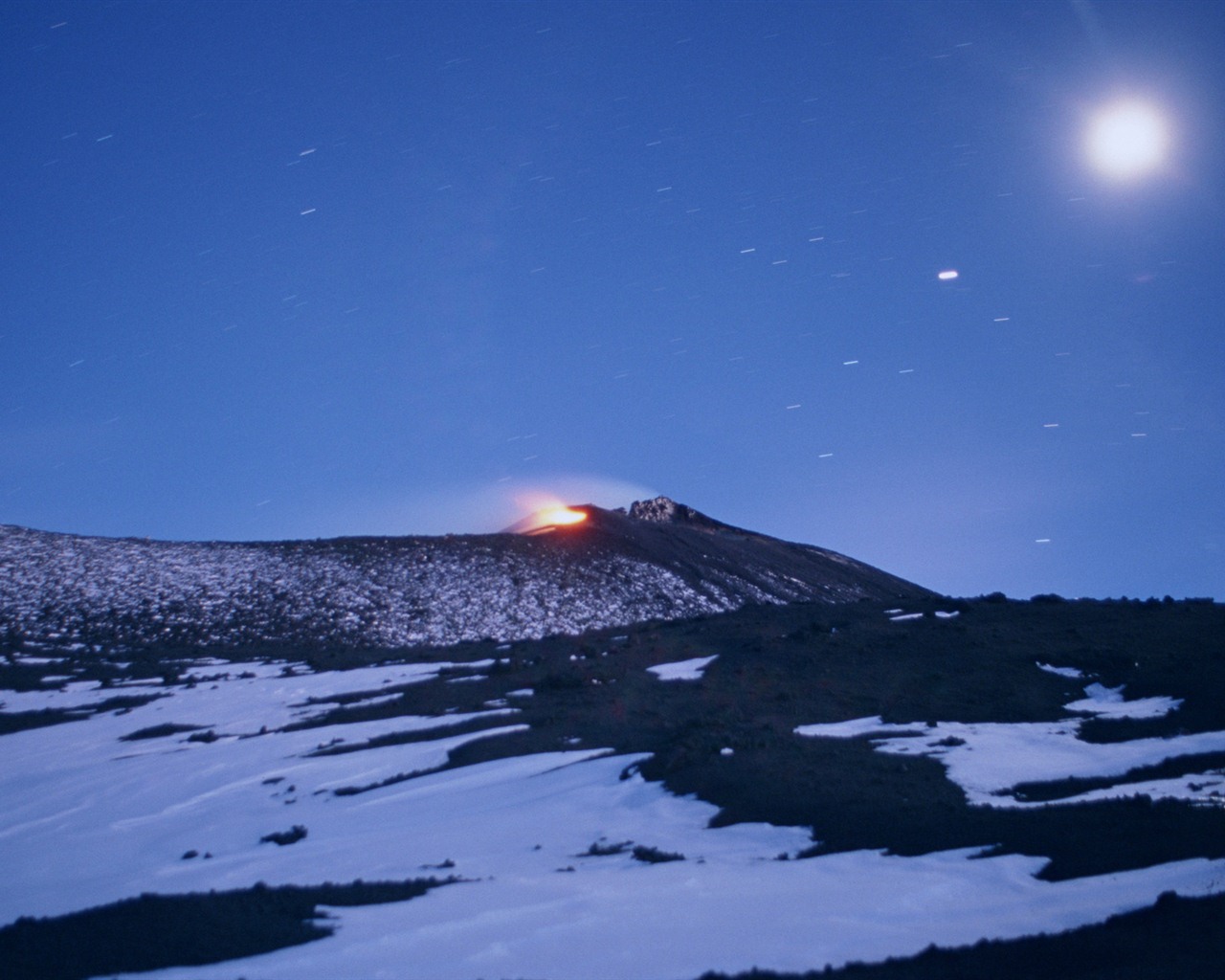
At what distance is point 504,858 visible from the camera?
1562 cm

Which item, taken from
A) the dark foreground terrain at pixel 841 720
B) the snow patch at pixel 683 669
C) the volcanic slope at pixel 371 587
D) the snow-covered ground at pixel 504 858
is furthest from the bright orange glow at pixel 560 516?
the snow-covered ground at pixel 504 858

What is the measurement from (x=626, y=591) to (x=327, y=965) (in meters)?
57.0

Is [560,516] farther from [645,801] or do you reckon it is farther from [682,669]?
[645,801]

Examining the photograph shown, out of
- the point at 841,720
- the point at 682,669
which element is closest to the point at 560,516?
the point at 682,669

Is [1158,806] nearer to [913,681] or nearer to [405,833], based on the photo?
[405,833]

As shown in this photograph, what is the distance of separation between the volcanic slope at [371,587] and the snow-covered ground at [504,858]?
25.2 metres

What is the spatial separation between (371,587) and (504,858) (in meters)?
51.4

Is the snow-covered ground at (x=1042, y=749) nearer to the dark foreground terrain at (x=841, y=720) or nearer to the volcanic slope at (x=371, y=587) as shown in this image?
the dark foreground terrain at (x=841, y=720)

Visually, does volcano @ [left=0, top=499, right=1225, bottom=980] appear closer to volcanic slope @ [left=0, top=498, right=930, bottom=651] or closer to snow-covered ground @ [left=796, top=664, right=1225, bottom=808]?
snow-covered ground @ [left=796, top=664, right=1225, bottom=808]

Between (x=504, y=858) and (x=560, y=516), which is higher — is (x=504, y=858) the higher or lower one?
the lower one

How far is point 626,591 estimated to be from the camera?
67.8 metres

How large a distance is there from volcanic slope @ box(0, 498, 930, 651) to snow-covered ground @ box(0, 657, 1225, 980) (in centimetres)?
2517

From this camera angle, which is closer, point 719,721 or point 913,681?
point 719,721

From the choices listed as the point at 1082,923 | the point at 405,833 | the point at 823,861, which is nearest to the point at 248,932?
the point at 405,833
